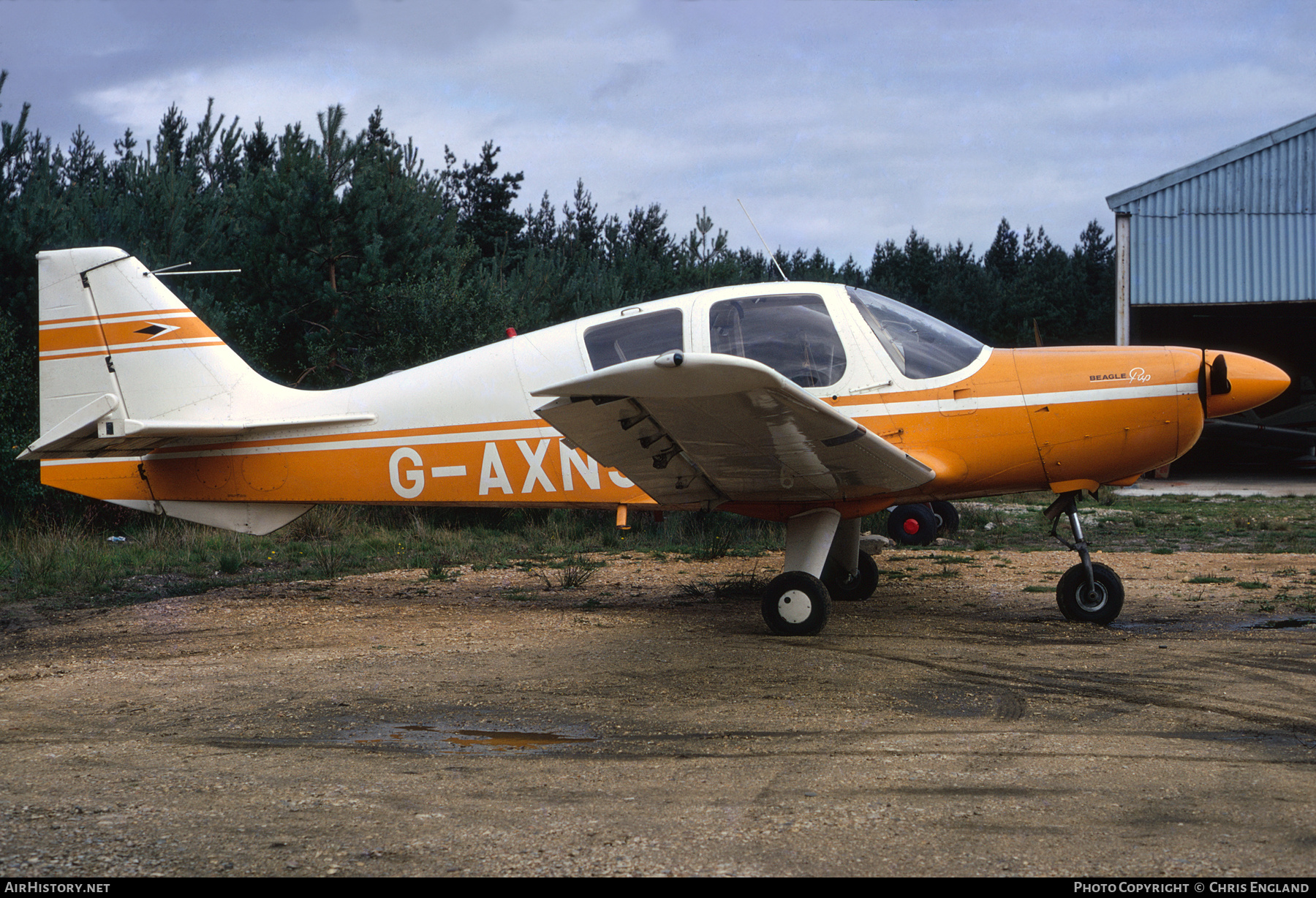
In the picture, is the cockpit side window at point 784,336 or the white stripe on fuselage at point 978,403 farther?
the cockpit side window at point 784,336

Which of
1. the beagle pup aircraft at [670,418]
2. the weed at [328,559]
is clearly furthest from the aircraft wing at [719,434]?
the weed at [328,559]

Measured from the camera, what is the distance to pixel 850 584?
8070 millimetres

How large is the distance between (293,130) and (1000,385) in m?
16.1

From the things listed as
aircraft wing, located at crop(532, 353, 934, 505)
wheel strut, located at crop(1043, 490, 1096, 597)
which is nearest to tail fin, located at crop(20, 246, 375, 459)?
aircraft wing, located at crop(532, 353, 934, 505)

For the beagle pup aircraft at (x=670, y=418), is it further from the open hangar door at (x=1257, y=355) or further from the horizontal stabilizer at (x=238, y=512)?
the open hangar door at (x=1257, y=355)

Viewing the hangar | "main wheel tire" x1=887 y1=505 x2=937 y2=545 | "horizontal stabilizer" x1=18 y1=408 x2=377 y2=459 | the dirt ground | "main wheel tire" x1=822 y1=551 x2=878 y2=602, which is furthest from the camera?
the hangar

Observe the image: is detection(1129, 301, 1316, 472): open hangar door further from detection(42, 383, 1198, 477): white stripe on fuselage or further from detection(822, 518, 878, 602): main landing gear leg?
detection(42, 383, 1198, 477): white stripe on fuselage

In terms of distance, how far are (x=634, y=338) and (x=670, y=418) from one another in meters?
1.60

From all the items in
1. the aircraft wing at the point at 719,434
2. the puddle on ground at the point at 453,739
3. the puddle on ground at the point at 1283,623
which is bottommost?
the puddle on ground at the point at 1283,623

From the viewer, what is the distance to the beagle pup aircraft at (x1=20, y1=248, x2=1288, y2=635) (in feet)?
19.7

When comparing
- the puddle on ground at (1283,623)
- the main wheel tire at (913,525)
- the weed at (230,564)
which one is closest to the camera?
the puddle on ground at (1283,623)

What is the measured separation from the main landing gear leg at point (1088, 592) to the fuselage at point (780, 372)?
0.51 meters

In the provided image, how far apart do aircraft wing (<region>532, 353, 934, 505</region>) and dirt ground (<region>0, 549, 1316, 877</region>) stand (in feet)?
3.31

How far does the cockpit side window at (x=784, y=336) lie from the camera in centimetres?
675
